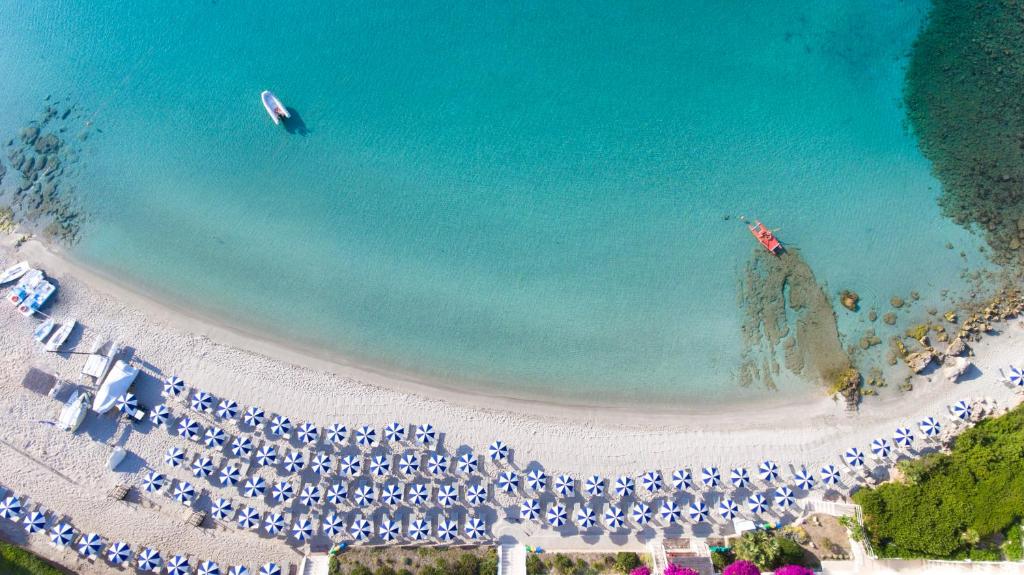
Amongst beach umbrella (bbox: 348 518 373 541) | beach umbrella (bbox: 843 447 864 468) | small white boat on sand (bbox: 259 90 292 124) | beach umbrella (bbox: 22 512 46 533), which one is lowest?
beach umbrella (bbox: 348 518 373 541)

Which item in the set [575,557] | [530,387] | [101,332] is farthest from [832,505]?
[101,332]

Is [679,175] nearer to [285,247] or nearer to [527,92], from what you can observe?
[527,92]

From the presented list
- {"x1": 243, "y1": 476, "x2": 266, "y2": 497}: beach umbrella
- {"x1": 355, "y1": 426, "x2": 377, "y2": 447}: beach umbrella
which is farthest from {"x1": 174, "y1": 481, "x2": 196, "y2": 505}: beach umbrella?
{"x1": 355, "y1": 426, "x2": 377, "y2": 447}: beach umbrella

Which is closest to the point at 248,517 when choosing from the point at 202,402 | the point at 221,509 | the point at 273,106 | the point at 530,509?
the point at 221,509

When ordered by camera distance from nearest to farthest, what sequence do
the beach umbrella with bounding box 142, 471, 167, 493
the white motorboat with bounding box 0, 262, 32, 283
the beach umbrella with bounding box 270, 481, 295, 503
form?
the beach umbrella with bounding box 270, 481, 295, 503 < the beach umbrella with bounding box 142, 471, 167, 493 < the white motorboat with bounding box 0, 262, 32, 283

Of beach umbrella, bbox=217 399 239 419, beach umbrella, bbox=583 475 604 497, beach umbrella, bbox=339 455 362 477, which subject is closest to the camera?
beach umbrella, bbox=339 455 362 477

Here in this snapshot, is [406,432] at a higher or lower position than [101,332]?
lower

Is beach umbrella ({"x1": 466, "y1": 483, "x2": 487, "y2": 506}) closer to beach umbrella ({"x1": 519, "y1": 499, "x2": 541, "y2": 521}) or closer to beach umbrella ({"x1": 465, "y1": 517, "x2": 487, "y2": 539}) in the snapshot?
beach umbrella ({"x1": 465, "y1": 517, "x2": 487, "y2": 539})
